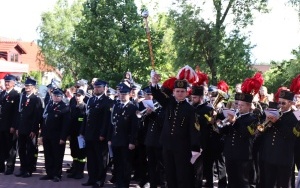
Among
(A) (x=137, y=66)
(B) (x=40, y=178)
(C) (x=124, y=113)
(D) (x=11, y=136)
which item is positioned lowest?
(B) (x=40, y=178)

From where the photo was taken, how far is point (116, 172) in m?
9.20

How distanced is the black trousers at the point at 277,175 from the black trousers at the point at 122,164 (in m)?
2.83

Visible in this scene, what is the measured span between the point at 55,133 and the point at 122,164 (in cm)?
182

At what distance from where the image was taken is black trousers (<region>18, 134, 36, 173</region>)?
10.4 meters

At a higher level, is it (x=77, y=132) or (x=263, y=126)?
(x=263, y=126)

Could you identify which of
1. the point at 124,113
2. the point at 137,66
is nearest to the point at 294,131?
the point at 124,113

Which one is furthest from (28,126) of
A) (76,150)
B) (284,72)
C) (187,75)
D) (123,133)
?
(284,72)

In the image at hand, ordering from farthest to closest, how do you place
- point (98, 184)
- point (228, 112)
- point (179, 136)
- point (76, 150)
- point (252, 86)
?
point (76, 150) < point (98, 184) < point (252, 86) < point (228, 112) < point (179, 136)

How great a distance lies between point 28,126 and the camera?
10250 millimetres

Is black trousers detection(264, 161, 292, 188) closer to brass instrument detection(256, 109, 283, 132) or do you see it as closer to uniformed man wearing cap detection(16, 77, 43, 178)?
brass instrument detection(256, 109, 283, 132)

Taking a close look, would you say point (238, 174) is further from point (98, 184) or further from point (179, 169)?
point (98, 184)

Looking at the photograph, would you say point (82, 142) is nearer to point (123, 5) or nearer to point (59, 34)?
point (123, 5)

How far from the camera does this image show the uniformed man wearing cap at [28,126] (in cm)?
1026

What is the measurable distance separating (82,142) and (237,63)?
14.3 m
